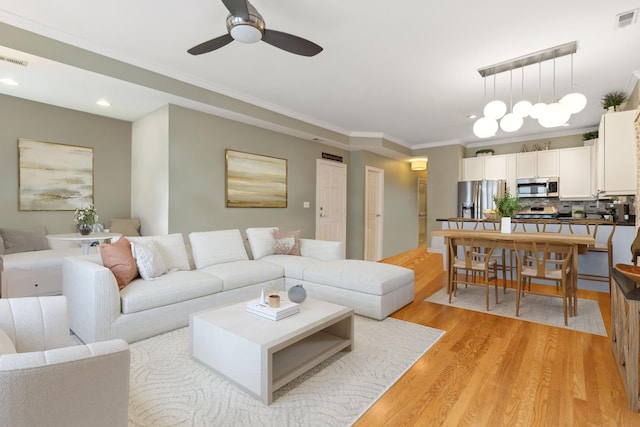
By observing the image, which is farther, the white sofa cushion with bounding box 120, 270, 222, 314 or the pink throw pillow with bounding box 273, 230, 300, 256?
the pink throw pillow with bounding box 273, 230, 300, 256

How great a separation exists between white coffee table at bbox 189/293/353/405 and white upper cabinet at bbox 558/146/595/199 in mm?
5787

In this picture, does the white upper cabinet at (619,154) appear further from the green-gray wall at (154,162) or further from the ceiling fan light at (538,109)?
the green-gray wall at (154,162)

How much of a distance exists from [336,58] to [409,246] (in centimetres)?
614

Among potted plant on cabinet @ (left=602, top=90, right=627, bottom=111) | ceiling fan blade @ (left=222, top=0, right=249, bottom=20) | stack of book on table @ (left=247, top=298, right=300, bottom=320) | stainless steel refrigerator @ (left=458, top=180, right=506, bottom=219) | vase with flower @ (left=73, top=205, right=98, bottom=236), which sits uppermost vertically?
potted plant on cabinet @ (left=602, top=90, right=627, bottom=111)

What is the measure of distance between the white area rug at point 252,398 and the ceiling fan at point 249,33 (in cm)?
242

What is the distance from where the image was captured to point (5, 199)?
12.3 feet

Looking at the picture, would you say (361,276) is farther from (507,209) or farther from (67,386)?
(67,386)

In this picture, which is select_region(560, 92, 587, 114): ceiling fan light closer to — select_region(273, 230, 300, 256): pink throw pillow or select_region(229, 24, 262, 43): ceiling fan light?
select_region(229, 24, 262, 43): ceiling fan light

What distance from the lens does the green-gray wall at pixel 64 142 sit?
3756mm

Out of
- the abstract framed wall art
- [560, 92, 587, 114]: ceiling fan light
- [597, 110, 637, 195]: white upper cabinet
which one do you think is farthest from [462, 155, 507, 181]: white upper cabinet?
the abstract framed wall art

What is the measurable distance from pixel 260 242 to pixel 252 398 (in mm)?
2516

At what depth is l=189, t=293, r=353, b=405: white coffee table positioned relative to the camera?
72.9 inches

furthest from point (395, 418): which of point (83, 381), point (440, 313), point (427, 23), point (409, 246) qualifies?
point (409, 246)

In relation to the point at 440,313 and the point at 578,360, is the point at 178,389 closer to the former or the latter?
the point at 440,313
